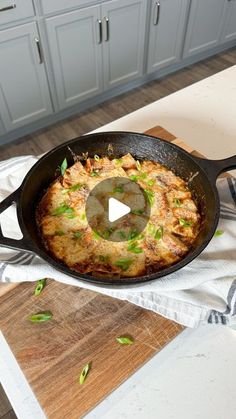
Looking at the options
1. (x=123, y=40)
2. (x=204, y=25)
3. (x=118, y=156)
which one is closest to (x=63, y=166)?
(x=118, y=156)

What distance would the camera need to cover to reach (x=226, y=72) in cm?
139

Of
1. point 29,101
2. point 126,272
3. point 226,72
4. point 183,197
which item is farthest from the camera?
point 29,101

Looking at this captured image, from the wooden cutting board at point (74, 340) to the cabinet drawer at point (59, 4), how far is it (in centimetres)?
157

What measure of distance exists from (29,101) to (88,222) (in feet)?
4.97

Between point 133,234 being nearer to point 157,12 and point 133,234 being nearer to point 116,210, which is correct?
point 116,210

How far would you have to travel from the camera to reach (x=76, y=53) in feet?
6.61

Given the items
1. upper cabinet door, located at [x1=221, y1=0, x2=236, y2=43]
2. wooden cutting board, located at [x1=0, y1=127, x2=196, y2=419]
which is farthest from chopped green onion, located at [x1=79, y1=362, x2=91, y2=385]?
upper cabinet door, located at [x1=221, y1=0, x2=236, y2=43]

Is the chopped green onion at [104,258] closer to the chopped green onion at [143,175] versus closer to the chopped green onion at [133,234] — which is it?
the chopped green onion at [133,234]

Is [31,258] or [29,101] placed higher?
[31,258]

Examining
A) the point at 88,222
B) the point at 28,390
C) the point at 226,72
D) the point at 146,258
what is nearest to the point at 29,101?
the point at 226,72

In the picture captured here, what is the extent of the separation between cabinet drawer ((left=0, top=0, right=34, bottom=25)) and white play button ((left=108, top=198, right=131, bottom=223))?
4.40 ft

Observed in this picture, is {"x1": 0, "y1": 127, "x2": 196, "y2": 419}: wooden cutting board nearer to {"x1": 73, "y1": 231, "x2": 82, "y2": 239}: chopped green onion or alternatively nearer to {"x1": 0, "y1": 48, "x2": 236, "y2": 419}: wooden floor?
{"x1": 73, "y1": 231, "x2": 82, "y2": 239}: chopped green onion

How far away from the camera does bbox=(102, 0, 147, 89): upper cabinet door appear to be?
2.00m

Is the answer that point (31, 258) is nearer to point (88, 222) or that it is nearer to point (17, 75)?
point (88, 222)
